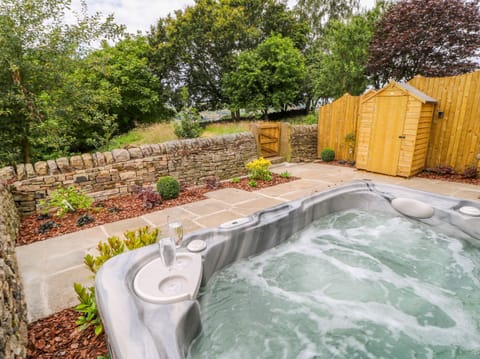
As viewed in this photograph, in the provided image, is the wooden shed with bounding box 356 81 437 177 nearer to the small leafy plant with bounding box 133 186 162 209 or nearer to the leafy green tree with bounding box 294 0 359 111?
the small leafy plant with bounding box 133 186 162 209

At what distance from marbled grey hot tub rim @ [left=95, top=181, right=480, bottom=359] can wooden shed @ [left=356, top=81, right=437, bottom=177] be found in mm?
2156

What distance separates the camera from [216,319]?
67.8 inches

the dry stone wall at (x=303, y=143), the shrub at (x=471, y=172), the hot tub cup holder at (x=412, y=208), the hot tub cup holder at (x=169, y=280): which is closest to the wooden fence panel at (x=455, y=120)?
the shrub at (x=471, y=172)

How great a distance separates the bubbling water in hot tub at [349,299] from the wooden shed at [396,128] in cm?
259

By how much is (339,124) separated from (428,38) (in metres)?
4.95

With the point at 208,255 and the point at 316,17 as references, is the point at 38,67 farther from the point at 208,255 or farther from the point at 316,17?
the point at 316,17

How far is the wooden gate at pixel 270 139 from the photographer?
6688 mm

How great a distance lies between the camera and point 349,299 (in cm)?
196

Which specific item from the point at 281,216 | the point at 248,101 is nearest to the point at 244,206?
the point at 281,216

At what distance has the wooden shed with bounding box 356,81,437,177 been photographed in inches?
187

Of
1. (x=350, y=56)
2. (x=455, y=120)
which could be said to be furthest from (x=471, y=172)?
(x=350, y=56)

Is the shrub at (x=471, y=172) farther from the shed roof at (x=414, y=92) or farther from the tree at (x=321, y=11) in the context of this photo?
the tree at (x=321, y=11)

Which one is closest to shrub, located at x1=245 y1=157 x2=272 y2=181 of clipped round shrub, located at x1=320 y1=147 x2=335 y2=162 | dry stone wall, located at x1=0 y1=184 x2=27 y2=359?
A: clipped round shrub, located at x1=320 y1=147 x2=335 y2=162

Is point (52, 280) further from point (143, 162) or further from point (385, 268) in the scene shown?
point (385, 268)
